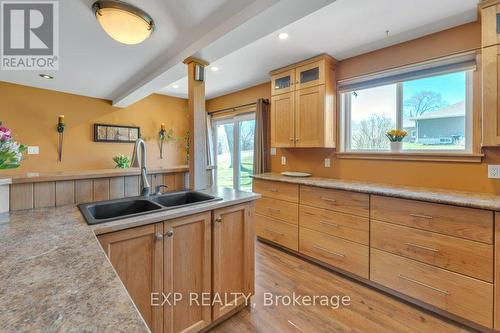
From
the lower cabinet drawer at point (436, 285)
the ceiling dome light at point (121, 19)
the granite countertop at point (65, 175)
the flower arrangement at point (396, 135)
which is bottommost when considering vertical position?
the lower cabinet drawer at point (436, 285)

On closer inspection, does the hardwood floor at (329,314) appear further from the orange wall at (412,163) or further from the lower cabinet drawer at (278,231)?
the orange wall at (412,163)

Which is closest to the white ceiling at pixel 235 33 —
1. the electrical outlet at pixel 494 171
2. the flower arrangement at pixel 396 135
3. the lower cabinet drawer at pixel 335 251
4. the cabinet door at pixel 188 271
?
the flower arrangement at pixel 396 135

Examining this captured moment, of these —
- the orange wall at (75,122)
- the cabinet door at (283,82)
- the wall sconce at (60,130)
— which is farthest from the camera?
the wall sconce at (60,130)

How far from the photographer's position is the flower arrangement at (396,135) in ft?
7.86

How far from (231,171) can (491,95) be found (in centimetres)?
377

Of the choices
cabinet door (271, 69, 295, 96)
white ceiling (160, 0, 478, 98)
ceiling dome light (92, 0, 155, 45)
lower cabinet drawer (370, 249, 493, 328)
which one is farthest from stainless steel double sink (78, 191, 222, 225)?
cabinet door (271, 69, 295, 96)

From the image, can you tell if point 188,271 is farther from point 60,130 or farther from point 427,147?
point 60,130

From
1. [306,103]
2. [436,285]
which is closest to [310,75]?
[306,103]

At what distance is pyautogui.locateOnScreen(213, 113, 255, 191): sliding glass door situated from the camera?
430cm

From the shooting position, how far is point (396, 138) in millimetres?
2436

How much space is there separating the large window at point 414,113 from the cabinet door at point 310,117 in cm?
39

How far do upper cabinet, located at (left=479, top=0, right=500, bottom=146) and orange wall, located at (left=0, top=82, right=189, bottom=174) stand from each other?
4.63 m

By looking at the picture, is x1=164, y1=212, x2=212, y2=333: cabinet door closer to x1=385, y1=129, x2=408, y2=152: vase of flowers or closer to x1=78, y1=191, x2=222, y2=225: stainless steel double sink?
x1=78, y1=191, x2=222, y2=225: stainless steel double sink

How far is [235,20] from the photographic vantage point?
158 cm
